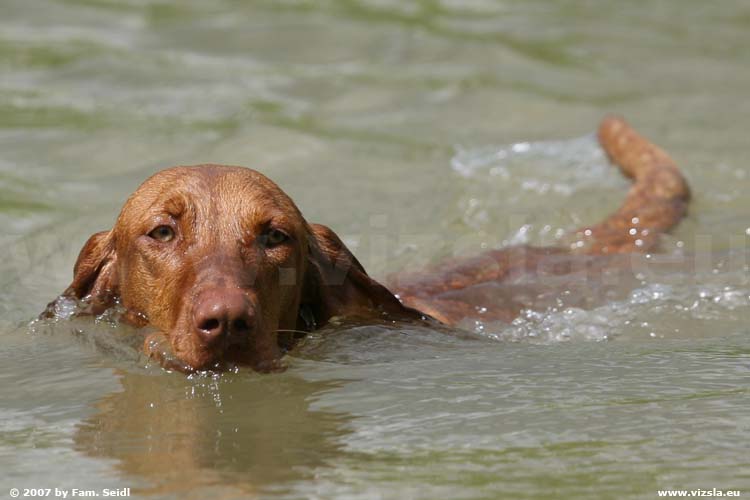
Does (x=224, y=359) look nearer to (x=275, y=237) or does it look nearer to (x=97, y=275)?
(x=275, y=237)

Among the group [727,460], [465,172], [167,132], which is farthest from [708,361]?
[167,132]

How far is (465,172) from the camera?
8898 millimetres

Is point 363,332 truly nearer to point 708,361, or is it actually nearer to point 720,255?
point 708,361

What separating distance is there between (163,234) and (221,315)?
2.44 feet

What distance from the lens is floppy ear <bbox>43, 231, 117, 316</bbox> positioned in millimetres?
5379

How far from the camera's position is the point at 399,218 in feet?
26.7

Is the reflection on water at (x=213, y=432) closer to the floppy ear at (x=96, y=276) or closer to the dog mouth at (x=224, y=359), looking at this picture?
the dog mouth at (x=224, y=359)

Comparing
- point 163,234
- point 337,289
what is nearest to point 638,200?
point 337,289

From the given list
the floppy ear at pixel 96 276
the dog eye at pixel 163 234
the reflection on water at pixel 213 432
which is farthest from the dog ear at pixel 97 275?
the reflection on water at pixel 213 432

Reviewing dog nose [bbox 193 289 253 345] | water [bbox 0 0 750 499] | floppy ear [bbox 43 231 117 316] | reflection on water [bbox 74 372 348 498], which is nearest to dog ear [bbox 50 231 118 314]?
floppy ear [bbox 43 231 117 316]

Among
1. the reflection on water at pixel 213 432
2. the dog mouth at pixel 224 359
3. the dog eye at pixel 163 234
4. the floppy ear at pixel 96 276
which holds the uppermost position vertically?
the dog eye at pixel 163 234

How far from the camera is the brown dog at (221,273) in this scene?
441 centimetres

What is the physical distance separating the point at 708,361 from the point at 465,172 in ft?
13.7

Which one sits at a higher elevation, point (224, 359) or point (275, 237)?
point (275, 237)
